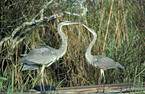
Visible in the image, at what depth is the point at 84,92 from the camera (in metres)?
2.47

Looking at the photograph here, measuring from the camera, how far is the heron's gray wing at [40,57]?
2064 mm

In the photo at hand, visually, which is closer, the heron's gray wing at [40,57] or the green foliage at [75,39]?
the heron's gray wing at [40,57]

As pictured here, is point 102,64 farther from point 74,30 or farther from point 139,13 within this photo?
point 139,13

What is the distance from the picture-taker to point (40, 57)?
6.83 feet

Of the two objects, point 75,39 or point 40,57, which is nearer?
point 40,57

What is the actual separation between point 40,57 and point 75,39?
109 cm

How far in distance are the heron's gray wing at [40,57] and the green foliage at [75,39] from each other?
2.78 ft

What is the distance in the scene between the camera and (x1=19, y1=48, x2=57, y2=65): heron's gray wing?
2.06 metres

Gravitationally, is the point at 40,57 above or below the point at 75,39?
below

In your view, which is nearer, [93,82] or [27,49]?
[93,82]

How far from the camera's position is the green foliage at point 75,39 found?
9.90 feet

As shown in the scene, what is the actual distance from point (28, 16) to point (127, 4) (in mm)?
1726

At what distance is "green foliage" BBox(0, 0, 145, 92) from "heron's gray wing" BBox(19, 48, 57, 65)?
2.78 feet

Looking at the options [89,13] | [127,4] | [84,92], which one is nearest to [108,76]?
[84,92]
